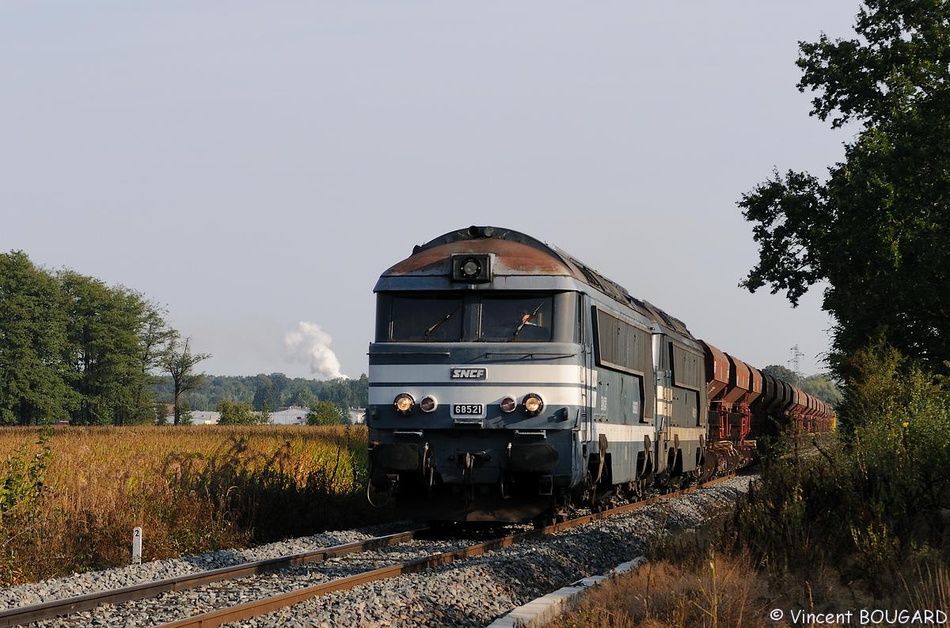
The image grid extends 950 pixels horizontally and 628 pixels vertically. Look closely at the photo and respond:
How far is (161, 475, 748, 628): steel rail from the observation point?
27.5ft

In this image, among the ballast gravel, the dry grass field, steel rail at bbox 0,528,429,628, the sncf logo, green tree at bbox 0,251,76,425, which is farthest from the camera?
green tree at bbox 0,251,76,425

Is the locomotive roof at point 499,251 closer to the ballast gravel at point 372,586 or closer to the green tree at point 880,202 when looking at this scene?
the ballast gravel at point 372,586

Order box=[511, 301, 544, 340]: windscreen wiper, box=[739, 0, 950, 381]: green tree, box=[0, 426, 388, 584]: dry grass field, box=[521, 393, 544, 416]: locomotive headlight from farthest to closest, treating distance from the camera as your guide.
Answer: box=[739, 0, 950, 381]: green tree < box=[511, 301, 544, 340]: windscreen wiper < box=[521, 393, 544, 416]: locomotive headlight < box=[0, 426, 388, 584]: dry grass field

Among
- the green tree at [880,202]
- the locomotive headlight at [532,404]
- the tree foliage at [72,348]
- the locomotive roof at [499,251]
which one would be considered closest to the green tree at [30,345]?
the tree foliage at [72,348]

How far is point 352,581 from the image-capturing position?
1034cm

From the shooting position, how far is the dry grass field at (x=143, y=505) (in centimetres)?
1212

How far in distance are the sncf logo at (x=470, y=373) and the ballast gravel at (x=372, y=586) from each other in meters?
2.16

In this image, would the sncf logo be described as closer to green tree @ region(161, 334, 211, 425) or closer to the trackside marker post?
the trackside marker post

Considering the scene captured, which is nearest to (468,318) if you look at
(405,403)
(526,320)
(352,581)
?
(526,320)

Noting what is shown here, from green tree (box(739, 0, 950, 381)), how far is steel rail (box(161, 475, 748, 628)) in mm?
14181

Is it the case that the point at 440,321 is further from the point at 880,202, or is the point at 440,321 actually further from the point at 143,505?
the point at 880,202

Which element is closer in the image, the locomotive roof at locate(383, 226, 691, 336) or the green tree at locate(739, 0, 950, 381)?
the locomotive roof at locate(383, 226, 691, 336)

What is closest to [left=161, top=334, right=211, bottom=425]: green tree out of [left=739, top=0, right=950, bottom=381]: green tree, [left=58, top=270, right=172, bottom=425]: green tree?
[left=58, top=270, right=172, bottom=425]: green tree

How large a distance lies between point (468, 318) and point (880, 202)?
16714 millimetres
